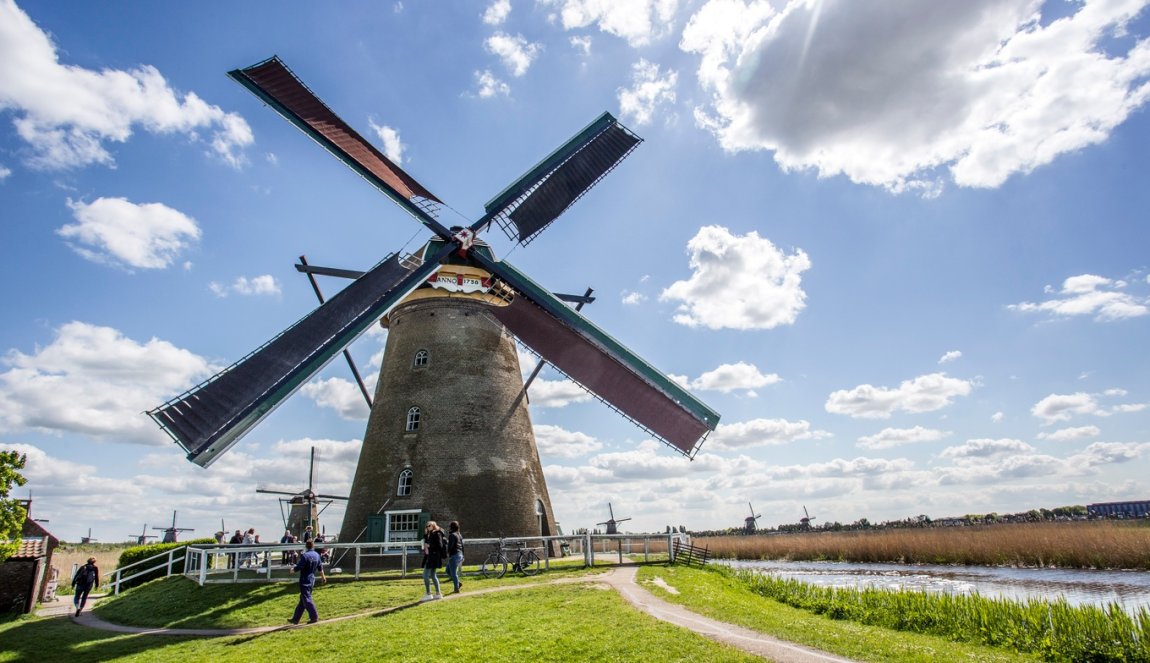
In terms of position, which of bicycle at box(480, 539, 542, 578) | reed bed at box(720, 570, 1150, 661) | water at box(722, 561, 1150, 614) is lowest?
water at box(722, 561, 1150, 614)

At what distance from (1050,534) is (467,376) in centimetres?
2340

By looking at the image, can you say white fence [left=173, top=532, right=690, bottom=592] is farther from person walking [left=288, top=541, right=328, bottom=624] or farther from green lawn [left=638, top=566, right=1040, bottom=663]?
person walking [left=288, top=541, right=328, bottom=624]

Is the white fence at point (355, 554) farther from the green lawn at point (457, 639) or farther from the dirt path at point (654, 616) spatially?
the green lawn at point (457, 639)

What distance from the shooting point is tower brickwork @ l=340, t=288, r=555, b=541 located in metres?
17.9

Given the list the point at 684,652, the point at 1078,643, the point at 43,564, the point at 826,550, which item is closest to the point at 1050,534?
the point at 826,550

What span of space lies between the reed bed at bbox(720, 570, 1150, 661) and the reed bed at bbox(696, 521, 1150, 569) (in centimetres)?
1330

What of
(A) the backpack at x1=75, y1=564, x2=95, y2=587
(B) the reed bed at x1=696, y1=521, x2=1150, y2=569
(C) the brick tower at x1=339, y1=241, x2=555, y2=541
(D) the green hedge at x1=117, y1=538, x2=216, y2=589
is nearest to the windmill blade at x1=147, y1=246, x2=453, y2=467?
(C) the brick tower at x1=339, y1=241, x2=555, y2=541

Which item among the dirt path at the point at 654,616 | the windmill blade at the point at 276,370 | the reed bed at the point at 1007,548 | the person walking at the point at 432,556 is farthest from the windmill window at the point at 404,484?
the reed bed at the point at 1007,548

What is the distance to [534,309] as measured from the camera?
19656 mm

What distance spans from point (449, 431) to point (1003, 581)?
18.7 meters

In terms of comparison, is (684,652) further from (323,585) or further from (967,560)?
(967,560)

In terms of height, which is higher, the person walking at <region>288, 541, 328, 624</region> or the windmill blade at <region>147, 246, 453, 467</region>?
the windmill blade at <region>147, 246, 453, 467</region>

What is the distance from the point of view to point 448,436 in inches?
727

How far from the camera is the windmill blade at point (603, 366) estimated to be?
18.1m
